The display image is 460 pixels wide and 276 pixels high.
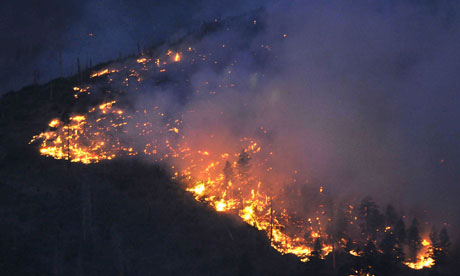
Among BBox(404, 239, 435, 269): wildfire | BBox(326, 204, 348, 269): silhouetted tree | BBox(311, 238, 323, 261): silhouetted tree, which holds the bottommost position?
BBox(404, 239, 435, 269): wildfire

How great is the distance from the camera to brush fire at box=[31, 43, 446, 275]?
49.4m

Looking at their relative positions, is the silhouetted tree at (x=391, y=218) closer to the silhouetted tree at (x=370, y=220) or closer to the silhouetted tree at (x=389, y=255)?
the silhouetted tree at (x=370, y=220)

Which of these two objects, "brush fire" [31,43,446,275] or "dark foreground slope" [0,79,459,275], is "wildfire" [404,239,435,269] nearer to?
"brush fire" [31,43,446,275]

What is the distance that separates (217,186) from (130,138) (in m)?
18.7

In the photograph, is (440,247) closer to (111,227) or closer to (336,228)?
(336,228)

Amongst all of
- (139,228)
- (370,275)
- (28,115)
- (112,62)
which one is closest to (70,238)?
(139,228)

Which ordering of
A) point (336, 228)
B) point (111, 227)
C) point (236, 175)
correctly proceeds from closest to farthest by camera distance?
point (111, 227) → point (336, 228) → point (236, 175)

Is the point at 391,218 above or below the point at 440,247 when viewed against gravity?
above

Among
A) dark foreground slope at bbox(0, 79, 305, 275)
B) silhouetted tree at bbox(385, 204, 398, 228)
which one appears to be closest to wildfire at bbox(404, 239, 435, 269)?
silhouetted tree at bbox(385, 204, 398, 228)

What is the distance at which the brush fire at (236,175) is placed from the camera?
1945 inches

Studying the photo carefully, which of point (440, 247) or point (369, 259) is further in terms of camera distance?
point (440, 247)

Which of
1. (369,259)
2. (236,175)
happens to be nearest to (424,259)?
(369,259)

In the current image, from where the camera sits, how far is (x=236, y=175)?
2315 inches

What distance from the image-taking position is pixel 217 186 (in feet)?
186
